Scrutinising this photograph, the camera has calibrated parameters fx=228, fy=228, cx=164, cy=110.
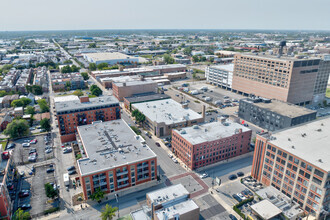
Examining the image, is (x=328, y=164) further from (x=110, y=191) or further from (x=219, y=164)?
(x=110, y=191)

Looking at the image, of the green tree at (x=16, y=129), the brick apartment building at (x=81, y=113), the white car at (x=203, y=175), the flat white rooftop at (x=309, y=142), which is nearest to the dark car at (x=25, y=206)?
the brick apartment building at (x=81, y=113)

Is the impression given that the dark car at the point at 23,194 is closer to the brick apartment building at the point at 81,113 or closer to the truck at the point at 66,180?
the truck at the point at 66,180

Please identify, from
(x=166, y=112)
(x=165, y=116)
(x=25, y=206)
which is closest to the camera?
(x=25, y=206)

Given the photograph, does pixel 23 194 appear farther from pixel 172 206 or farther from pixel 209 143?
pixel 209 143

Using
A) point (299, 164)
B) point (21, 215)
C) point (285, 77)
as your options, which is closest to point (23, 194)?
point (21, 215)

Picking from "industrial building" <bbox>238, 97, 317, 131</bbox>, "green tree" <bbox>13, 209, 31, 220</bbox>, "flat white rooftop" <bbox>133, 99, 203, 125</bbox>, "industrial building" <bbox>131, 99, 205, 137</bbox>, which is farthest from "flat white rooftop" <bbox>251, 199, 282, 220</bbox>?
"green tree" <bbox>13, 209, 31, 220</bbox>

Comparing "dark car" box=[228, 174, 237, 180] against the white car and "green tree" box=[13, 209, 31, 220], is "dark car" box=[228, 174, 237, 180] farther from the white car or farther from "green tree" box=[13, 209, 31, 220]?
"green tree" box=[13, 209, 31, 220]

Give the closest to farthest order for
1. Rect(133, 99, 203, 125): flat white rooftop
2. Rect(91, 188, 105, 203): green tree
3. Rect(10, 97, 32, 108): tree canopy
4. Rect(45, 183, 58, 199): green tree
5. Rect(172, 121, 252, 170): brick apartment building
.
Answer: Rect(91, 188, 105, 203): green tree
Rect(45, 183, 58, 199): green tree
Rect(172, 121, 252, 170): brick apartment building
Rect(133, 99, 203, 125): flat white rooftop
Rect(10, 97, 32, 108): tree canopy
